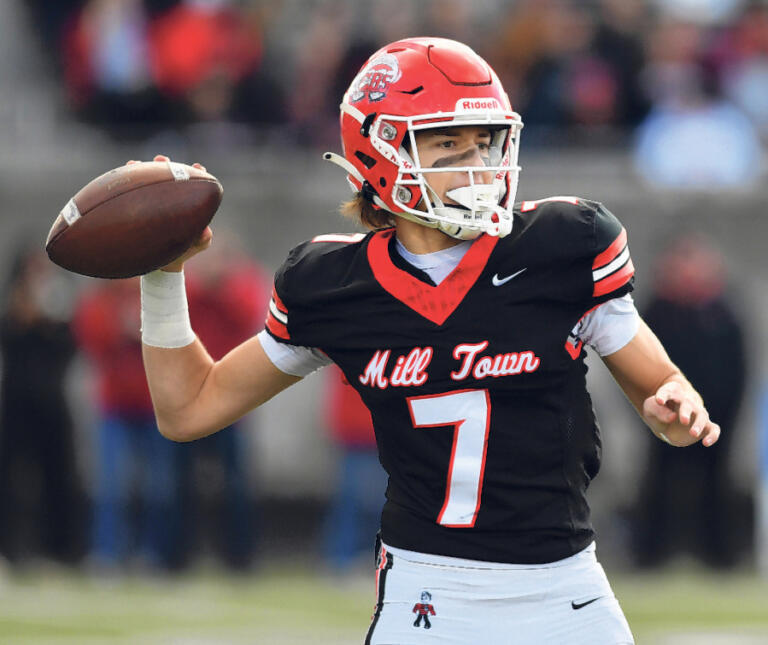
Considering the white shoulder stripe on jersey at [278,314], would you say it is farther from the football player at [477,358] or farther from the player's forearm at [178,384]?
the player's forearm at [178,384]

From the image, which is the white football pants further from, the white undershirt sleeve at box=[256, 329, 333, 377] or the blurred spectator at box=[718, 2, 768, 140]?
the blurred spectator at box=[718, 2, 768, 140]

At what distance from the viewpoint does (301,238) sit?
395 inches

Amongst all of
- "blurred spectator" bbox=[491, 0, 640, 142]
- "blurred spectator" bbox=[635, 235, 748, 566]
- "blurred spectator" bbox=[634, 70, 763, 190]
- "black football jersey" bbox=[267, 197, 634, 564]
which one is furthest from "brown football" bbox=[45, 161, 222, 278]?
"blurred spectator" bbox=[634, 70, 763, 190]

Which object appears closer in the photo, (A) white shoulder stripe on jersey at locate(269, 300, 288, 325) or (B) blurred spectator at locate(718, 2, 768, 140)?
(A) white shoulder stripe on jersey at locate(269, 300, 288, 325)

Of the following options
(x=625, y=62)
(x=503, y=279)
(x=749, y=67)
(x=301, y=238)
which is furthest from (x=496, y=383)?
(x=749, y=67)

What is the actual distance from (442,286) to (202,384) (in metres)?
0.66

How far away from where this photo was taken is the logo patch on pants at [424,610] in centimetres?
319

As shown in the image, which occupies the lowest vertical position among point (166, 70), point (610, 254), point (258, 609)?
point (258, 609)

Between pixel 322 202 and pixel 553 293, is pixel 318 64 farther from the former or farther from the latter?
pixel 553 293

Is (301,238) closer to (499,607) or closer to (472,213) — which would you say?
(472,213)

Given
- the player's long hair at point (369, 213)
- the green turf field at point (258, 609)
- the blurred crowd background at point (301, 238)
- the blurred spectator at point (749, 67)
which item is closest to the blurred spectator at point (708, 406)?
the blurred crowd background at point (301, 238)

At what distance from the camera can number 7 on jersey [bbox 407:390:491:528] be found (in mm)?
3221

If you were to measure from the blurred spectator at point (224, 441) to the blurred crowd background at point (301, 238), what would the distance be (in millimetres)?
13

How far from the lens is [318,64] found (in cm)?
1015
